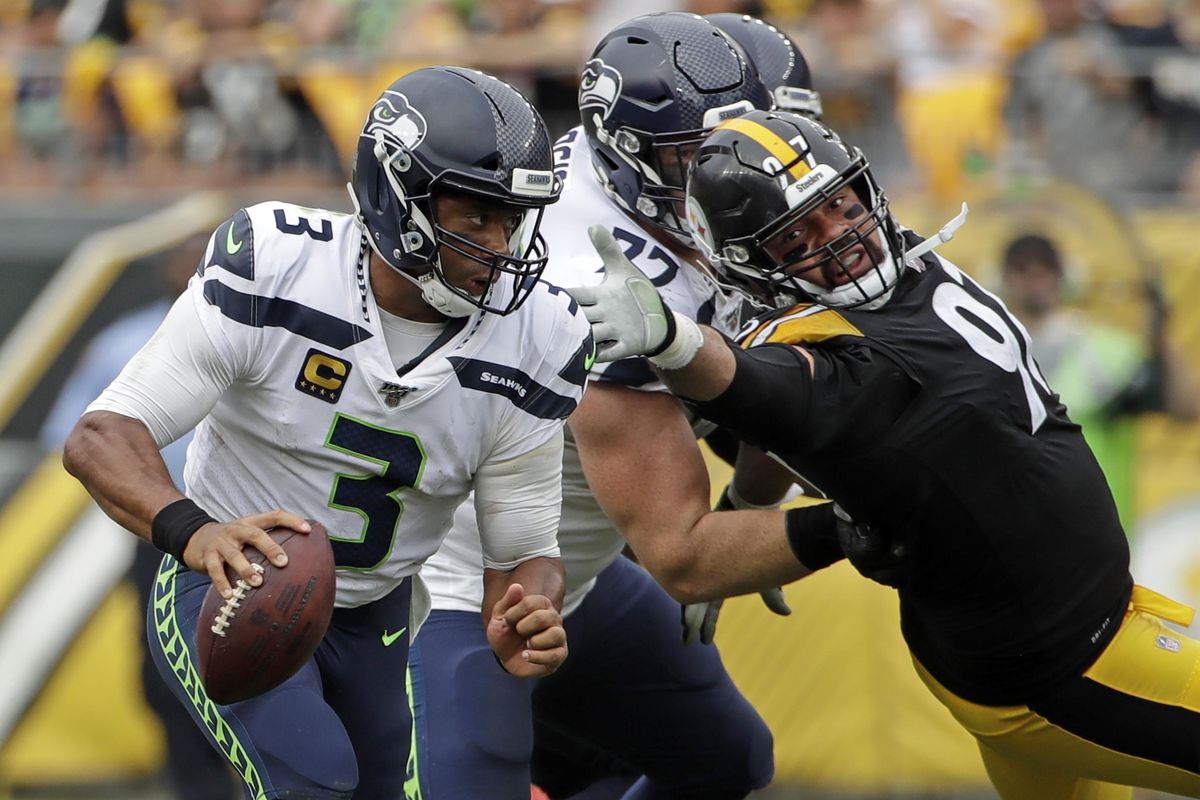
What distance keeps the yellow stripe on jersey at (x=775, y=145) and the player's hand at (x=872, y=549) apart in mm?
719

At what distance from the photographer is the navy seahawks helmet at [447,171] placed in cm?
348

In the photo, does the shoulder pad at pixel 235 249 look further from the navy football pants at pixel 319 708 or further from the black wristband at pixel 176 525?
the navy football pants at pixel 319 708

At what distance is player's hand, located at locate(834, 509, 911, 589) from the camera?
3629 mm

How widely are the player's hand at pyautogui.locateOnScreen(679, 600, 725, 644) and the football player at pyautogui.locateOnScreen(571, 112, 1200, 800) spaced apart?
647 mm

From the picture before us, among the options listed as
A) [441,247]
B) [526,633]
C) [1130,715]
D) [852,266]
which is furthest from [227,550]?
[1130,715]

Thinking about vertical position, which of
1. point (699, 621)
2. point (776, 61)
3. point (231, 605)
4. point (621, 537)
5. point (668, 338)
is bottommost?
point (699, 621)

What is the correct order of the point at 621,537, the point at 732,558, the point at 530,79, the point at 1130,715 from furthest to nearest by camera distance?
the point at 530,79, the point at 621,537, the point at 732,558, the point at 1130,715

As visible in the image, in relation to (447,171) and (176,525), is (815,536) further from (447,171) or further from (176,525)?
(176,525)

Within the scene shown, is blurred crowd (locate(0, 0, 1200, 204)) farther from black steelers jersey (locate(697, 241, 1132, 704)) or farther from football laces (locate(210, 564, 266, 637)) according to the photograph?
football laces (locate(210, 564, 266, 637))

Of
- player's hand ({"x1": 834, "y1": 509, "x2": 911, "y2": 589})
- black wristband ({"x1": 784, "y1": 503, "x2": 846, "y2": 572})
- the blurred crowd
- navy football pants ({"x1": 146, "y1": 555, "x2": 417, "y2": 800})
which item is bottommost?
the blurred crowd

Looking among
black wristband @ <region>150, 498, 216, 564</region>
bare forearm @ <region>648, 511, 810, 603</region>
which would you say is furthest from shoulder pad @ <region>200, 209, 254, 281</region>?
bare forearm @ <region>648, 511, 810, 603</region>

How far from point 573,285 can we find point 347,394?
676mm

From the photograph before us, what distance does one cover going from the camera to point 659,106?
4.16 meters

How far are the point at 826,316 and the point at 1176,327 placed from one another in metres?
4.21
